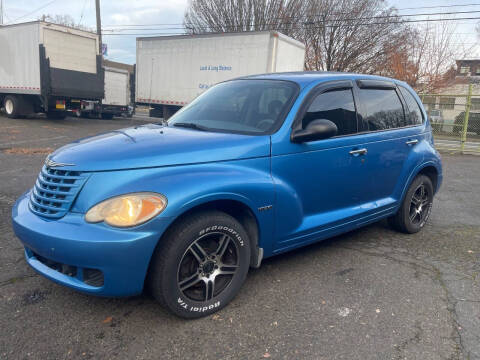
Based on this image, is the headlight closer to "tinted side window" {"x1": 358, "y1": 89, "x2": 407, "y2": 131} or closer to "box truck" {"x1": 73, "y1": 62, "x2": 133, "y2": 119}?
"tinted side window" {"x1": 358, "y1": 89, "x2": 407, "y2": 131}

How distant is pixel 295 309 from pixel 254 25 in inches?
1103

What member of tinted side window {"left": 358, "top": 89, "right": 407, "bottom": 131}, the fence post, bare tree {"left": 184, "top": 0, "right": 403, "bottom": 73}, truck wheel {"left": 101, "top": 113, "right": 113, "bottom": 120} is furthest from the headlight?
bare tree {"left": 184, "top": 0, "right": 403, "bottom": 73}

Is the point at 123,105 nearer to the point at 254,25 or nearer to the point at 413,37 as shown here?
the point at 254,25

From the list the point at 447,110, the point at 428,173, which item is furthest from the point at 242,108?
the point at 447,110

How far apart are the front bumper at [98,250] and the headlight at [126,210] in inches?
1.6

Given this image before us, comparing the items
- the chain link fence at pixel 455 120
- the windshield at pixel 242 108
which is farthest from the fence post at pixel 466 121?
the windshield at pixel 242 108

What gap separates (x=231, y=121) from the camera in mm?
3434

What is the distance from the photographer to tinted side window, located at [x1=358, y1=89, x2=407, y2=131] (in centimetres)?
392

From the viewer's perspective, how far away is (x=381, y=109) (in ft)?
13.5

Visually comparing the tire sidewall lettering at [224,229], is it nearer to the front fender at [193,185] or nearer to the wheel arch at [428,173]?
the front fender at [193,185]

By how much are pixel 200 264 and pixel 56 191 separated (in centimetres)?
108

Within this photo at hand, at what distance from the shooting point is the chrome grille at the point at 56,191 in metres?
2.49

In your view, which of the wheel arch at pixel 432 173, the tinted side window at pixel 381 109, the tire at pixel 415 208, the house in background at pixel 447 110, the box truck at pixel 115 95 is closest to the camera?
the tinted side window at pixel 381 109

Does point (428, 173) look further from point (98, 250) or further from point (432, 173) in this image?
point (98, 250)
